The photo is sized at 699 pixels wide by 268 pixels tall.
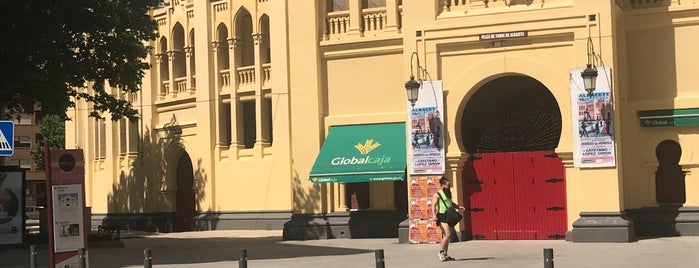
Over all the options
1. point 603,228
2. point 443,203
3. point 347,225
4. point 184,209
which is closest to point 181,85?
point 184,209

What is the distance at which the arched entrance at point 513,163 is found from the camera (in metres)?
23.9

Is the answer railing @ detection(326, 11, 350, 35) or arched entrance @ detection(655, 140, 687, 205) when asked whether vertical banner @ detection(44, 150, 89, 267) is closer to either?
railing @ detection(326, 11, 350, 35)

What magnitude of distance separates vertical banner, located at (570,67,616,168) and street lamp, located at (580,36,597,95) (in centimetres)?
18

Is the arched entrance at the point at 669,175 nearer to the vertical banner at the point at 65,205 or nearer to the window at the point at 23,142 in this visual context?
the vertical banner at the point at 65,205

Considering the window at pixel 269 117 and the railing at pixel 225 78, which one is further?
the railing at pixel 225 78

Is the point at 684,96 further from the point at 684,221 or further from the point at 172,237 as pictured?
the point at 172,237

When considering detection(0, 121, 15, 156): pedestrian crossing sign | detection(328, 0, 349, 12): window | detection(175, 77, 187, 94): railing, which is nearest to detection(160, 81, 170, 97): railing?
detection(175, 77, 187, 94): railing

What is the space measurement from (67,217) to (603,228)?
39.0 feet

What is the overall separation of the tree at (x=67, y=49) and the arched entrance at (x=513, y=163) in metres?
9.96

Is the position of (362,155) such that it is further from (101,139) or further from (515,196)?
(101,139)

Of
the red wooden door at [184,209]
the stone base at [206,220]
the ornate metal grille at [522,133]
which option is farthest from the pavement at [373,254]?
the red wooden door at [184,209]

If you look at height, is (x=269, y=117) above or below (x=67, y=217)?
above

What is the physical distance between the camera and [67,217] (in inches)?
678

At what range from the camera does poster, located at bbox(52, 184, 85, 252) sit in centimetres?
1695
